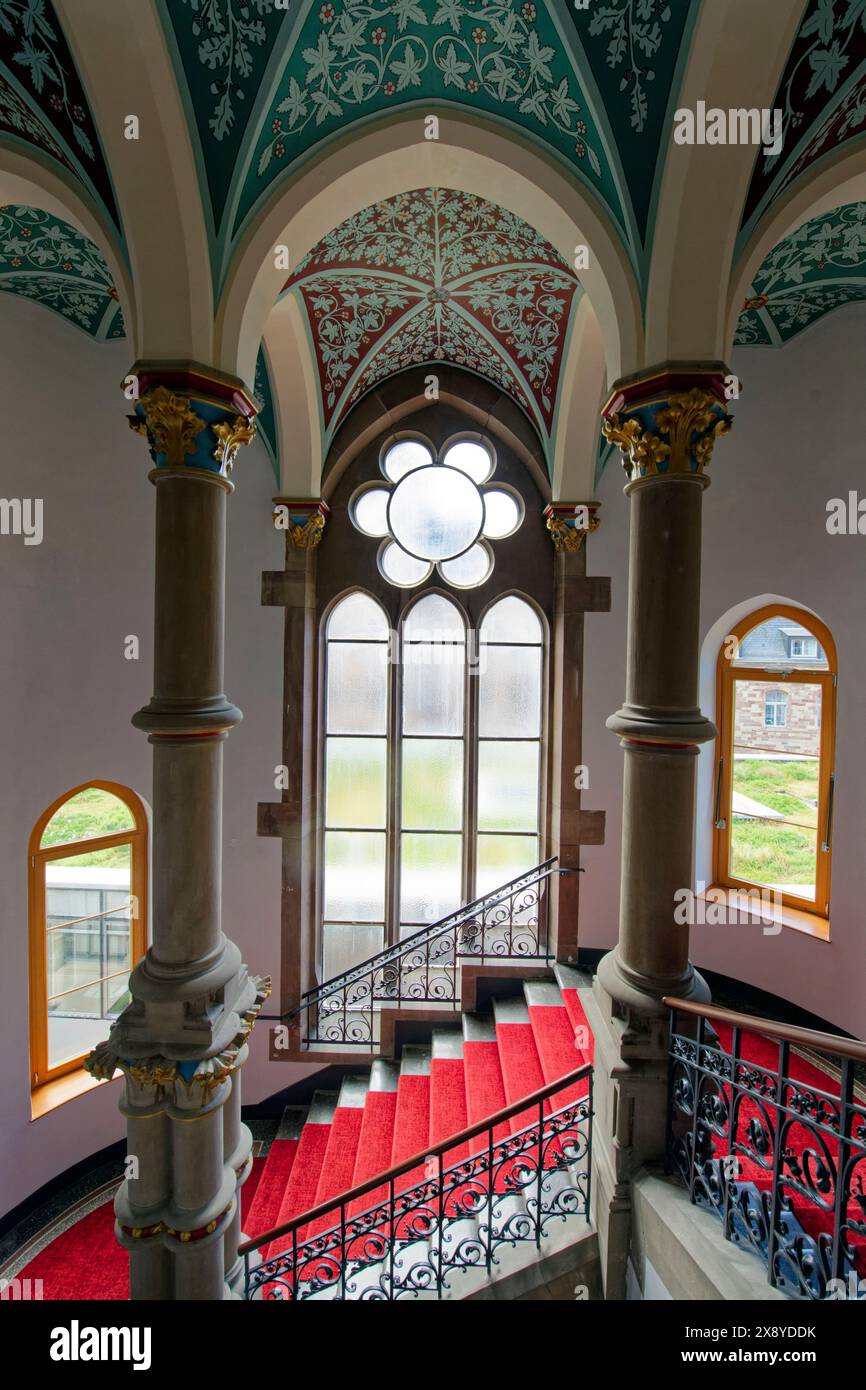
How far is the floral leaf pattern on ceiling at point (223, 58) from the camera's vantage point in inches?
101

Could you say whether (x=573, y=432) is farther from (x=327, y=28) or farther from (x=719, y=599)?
(x=327, y=28)

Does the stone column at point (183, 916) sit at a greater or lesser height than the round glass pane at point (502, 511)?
lesser

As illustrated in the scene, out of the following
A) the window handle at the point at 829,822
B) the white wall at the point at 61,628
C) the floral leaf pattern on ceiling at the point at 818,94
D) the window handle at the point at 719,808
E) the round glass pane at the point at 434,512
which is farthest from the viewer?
the round glass pane at the point at 434,512

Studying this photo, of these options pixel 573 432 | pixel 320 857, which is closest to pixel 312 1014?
pixel 320 857

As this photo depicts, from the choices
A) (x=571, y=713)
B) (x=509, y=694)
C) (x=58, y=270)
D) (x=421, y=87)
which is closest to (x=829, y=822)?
(x=571, y=713)

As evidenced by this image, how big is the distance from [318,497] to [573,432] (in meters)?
2.18

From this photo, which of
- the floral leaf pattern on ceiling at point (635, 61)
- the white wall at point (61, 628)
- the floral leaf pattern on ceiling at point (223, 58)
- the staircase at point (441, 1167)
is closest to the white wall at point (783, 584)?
the staircase at point (441, 1167)

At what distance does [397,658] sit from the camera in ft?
19.9

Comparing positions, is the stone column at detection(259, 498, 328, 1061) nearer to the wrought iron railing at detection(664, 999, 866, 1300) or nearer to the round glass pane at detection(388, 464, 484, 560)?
the round glass pane at detection(388, 464, 484, 560)

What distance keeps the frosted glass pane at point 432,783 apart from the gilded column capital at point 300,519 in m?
2.01

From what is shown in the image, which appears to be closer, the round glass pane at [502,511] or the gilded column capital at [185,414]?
the gilded column capital at [185,414]

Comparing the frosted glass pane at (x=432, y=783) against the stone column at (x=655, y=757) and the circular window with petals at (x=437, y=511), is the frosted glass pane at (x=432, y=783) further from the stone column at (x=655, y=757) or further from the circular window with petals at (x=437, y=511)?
the stone column at (x=655, y=757)

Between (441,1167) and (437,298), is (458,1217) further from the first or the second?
(437,298)

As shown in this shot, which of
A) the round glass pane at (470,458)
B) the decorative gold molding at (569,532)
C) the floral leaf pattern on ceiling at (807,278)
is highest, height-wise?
the floral leaf pattern on ceiling at (807,278)
